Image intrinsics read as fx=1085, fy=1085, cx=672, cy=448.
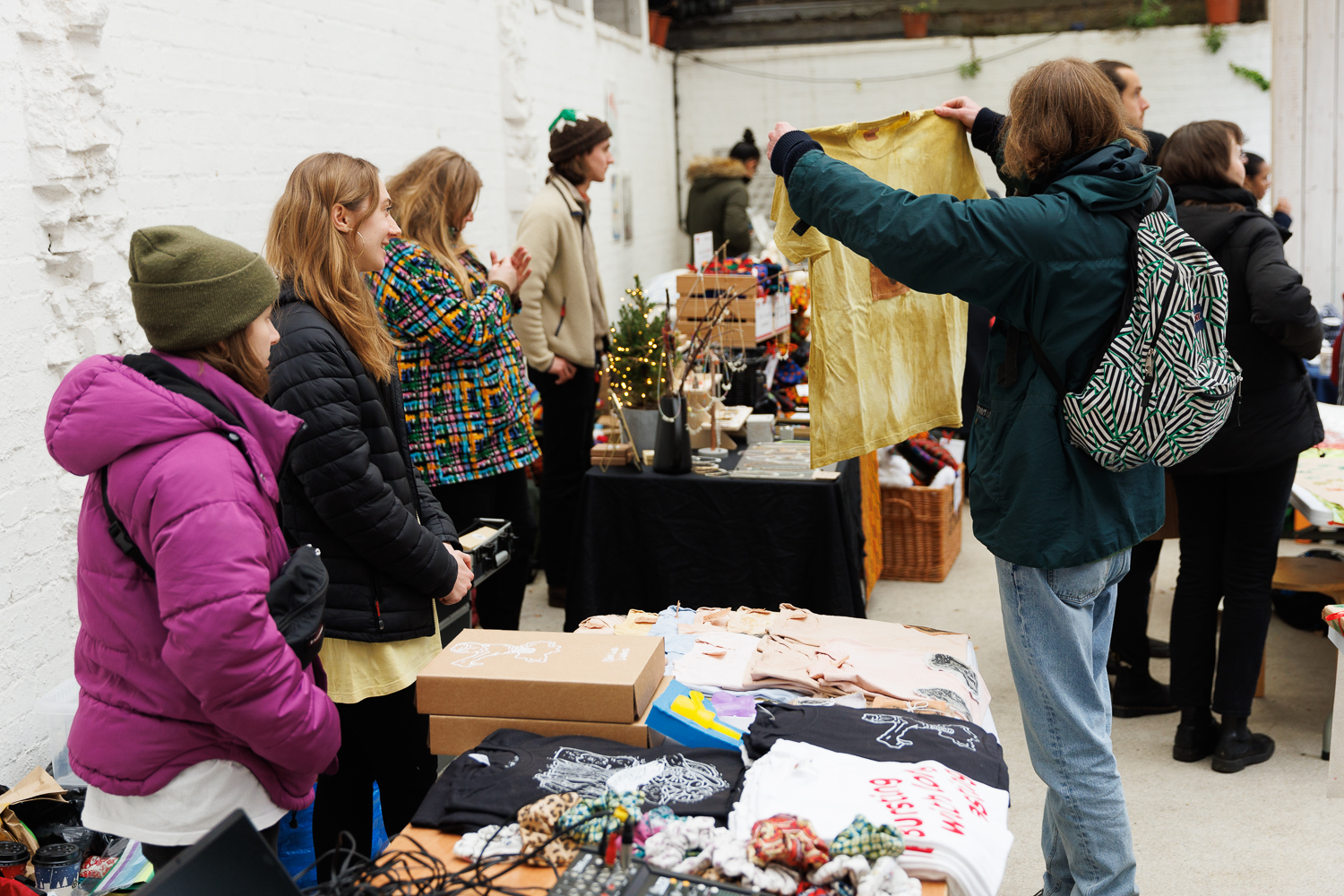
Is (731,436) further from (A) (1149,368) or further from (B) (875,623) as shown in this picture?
(A) (1149,368)

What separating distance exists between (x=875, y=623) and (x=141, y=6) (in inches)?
103

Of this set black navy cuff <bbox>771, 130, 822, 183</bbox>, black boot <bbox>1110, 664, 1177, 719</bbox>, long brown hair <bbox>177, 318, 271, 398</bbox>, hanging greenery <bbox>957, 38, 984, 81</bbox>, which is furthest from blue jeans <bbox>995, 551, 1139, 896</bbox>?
hanging greenery <bbox>957, 38, 984, 81</bbox>

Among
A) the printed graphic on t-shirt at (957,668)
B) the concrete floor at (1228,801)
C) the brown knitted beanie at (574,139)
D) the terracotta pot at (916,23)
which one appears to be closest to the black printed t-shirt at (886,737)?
the printed graphic on t-shirt at (957,668)

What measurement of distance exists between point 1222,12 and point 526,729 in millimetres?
10061

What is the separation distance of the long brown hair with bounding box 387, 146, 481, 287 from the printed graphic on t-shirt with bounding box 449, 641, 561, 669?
54.3 inches

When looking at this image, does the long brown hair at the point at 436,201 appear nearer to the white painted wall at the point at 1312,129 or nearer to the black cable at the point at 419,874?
the black cable at the point at 419,874

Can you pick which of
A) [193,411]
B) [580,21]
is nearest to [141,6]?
[193,411]

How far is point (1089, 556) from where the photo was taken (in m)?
1.91

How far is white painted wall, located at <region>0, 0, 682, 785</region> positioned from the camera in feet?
8.45

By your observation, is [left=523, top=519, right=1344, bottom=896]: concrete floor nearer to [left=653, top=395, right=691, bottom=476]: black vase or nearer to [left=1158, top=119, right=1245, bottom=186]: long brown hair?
[left=653, top=395, right=691, bottom=476]: black vase

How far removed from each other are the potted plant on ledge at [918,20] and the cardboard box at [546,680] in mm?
9509

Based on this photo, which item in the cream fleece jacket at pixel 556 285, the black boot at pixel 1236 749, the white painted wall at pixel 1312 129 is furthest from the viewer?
the white painted wall at pixel 1312 129

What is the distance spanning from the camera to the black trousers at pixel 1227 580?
3035 mm

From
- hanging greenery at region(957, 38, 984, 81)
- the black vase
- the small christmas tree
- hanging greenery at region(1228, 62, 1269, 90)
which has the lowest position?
the black vase
